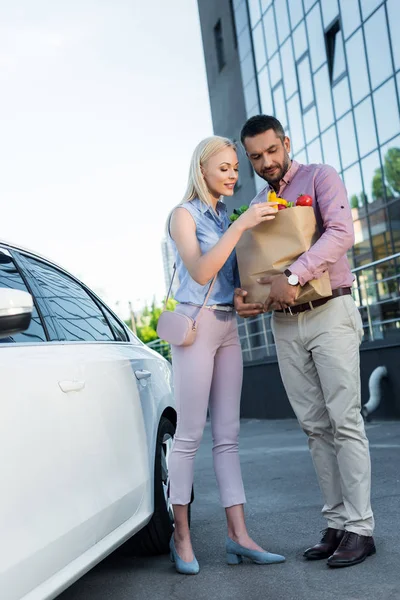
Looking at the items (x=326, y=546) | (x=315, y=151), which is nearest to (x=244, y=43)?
(x=315, y=151)

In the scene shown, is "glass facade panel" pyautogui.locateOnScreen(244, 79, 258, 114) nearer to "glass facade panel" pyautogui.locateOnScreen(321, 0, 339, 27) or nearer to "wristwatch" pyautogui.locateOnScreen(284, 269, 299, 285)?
"glass facade panel" pyautogui.locateOnScreen(321, 0, 339, 27)

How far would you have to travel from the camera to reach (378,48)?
19.3m

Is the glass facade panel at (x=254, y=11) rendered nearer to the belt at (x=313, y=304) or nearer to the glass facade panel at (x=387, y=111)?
the glass facade panel at (x=387, y=111)

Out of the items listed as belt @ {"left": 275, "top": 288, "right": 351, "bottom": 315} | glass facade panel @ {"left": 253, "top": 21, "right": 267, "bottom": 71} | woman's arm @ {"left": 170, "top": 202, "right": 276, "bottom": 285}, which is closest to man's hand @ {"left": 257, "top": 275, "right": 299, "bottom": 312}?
belt @ {"left": 275, "top": 288, "right": 351, "bottom": 315}

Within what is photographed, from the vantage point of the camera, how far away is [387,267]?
19.2 m

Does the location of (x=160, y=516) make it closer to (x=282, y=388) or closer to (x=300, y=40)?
(x=282, y=388)

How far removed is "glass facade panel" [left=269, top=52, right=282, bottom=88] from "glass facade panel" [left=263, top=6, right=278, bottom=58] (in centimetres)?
25

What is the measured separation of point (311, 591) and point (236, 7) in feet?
86.5

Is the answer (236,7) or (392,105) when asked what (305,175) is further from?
(236,7)

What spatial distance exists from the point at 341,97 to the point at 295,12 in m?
3.62

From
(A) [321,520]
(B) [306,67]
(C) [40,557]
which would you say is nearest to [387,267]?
(B) [306,67]

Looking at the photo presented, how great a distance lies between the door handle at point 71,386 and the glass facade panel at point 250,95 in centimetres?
2421

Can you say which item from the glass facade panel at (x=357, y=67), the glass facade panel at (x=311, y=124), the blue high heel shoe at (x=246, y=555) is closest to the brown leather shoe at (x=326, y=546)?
the blue high heel shoe at (x=246, y=555)

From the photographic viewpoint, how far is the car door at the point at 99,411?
329cm
